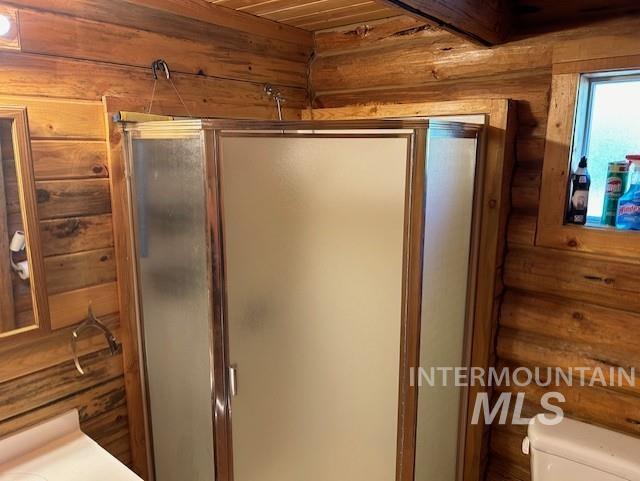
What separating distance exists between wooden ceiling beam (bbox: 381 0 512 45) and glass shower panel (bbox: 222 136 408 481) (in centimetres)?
32

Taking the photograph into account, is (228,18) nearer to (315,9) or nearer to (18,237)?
(315,9)

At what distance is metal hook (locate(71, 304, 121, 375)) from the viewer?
1.47 m

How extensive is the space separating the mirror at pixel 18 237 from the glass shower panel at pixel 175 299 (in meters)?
0.31

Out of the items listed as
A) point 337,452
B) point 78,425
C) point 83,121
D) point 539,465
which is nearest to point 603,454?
point 539,465

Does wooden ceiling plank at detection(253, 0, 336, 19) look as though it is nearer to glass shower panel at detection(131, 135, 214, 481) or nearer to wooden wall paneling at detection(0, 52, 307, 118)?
wooden wall paneling at detection(0, 52, 307, 118)

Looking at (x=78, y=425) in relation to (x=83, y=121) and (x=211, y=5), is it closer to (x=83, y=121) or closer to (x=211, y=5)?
(x=83, y=121)

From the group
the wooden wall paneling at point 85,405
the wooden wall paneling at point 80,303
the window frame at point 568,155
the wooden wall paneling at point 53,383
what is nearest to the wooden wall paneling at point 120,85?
the wooden wall paneling at point 80,303

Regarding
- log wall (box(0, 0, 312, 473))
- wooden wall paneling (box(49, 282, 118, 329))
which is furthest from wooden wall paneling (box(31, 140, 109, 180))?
wooden wall paneling (box(49, 282, 118, 329))

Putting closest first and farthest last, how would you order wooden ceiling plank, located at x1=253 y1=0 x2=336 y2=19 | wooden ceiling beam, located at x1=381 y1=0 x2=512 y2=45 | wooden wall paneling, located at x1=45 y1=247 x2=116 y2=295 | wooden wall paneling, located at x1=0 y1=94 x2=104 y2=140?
1. wooden ceiling beam, located at x1=381 y1=0 x2=512 y2=45
2. wooden wall paneling, located at x1=0 y1=94 x2=104 y2=140
3. wooden wall paneling, located at x1=45 y1=247 x2=116 y2=295
4. wooden ceiling plank, located at x1=253 y1=0 x2=336 y2=19

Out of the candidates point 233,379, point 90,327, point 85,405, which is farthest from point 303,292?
point 85,405

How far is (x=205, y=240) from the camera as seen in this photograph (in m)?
1.40

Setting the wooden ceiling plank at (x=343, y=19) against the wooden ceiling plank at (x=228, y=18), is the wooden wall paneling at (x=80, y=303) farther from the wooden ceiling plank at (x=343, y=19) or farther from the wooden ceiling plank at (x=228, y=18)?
the wooden ceiling plank at (x=343, y=19)

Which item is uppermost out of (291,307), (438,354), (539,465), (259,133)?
(259,133)

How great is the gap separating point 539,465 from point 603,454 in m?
0.18
